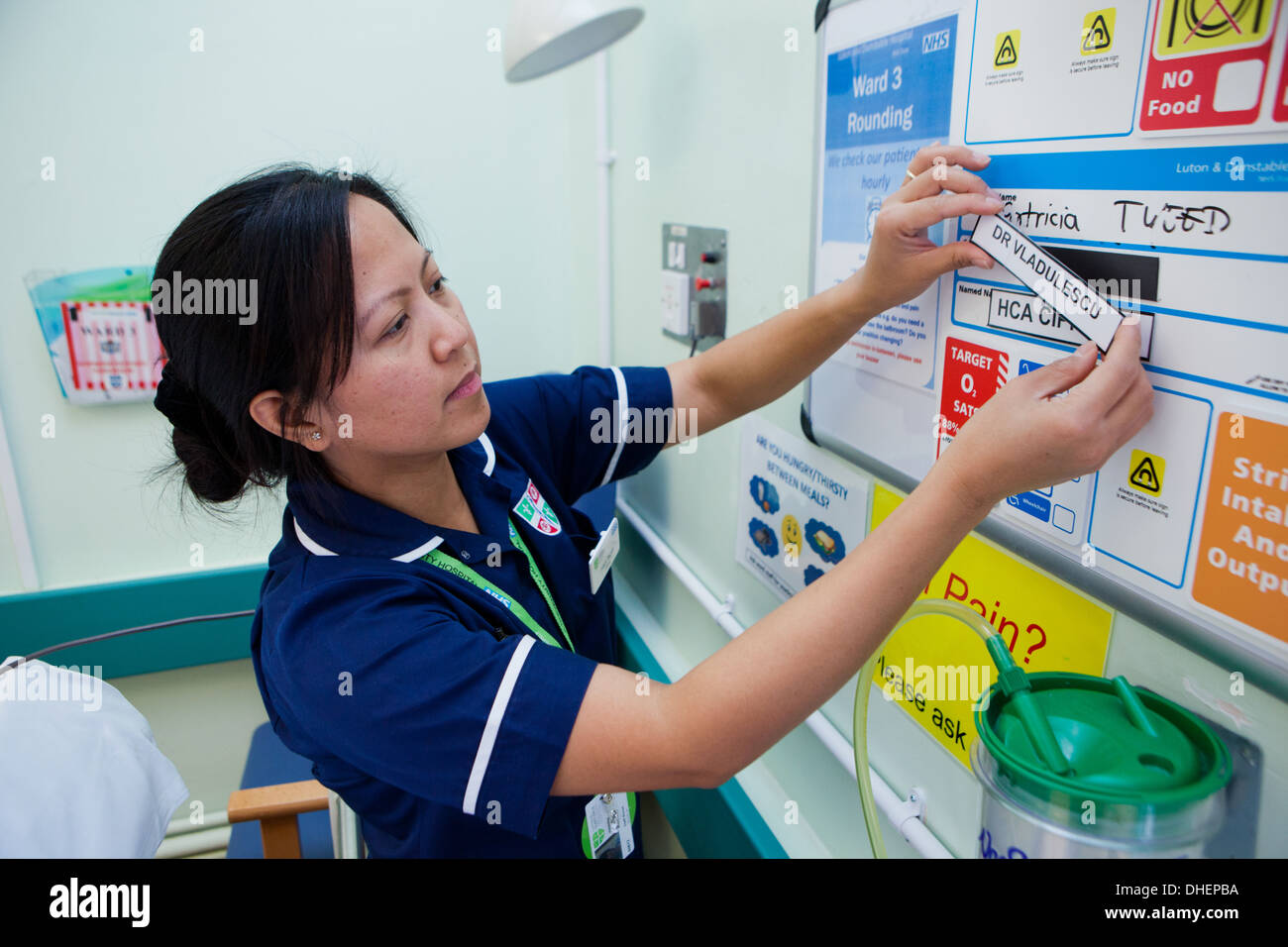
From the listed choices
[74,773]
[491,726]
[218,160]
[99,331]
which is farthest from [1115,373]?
[99,331]

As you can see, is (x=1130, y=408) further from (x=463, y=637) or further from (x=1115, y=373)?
(x=463, y=637)

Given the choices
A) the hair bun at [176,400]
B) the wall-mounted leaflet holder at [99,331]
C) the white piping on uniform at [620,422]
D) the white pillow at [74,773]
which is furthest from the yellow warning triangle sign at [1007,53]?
the wall-mounted leaflet holder at [99,331]

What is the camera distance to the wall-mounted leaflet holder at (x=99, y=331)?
1784 mm

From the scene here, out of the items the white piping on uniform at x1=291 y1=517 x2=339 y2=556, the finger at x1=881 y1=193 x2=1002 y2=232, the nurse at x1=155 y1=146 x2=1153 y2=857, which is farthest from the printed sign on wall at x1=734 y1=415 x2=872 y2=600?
the white piping on uniform at x1=291 y1=517 x2=339 y2=556

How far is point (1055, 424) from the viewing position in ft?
1.87

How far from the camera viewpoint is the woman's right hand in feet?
1.88

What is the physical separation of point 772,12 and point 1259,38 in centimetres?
72

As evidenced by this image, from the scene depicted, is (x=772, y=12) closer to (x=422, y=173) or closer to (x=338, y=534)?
(x=338, y=534)

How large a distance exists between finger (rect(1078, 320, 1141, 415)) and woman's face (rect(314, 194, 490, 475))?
21.5 inches

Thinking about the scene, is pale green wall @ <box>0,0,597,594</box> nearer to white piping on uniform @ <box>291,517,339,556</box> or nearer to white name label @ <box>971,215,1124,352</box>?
white piping on uniform @ <box>291,517,339,556</box>

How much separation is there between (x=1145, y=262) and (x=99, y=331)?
1.96 m

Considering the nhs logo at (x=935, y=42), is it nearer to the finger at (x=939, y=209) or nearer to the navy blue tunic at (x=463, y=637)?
the finger at (x=939, y=209)
